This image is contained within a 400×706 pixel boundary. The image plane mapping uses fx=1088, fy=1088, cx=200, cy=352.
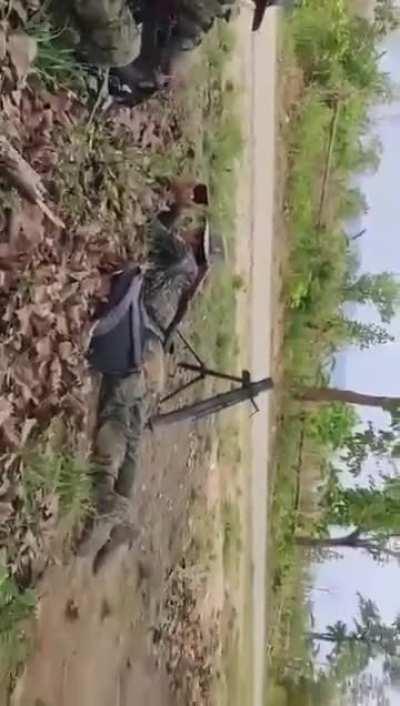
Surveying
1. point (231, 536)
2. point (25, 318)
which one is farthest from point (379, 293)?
point (25, 318)

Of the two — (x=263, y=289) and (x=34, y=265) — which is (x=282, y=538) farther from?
(x=34, y=265)

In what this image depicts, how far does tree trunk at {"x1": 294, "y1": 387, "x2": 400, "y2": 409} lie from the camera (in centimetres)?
457

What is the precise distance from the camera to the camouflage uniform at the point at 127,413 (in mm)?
2854

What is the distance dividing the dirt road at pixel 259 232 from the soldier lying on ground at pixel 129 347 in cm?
135

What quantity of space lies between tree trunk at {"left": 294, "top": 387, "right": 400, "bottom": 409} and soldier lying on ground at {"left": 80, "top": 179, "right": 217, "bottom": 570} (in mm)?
1723

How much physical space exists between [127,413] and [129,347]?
269 mm

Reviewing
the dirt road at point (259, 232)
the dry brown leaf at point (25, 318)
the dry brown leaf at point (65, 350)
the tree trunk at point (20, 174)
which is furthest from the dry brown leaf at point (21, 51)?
the dirt road at point (259, 232)

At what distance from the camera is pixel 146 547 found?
133 inches

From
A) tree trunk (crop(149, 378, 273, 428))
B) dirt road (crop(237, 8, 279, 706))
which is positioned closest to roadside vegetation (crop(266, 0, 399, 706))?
dirt road (crop(237, 8, 279, 706))

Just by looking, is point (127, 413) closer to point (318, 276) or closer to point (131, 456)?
point (131, 456)

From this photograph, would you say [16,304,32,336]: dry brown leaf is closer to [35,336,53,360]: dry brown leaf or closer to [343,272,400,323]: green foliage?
[35,336,53,360]: dry brown leaf

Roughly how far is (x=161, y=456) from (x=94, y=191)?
105cm

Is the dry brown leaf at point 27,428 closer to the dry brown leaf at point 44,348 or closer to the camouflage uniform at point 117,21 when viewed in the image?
the dry brown leaf at point 44,348

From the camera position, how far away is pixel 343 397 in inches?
187
